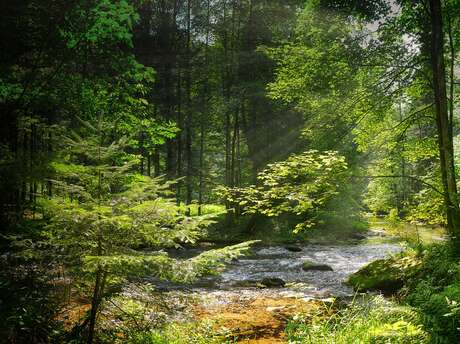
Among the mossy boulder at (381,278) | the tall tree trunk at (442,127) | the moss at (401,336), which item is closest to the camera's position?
the moss at (401,336)

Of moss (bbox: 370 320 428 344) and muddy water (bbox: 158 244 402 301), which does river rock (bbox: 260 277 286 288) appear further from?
moss (bbox: 370 320 428 344)

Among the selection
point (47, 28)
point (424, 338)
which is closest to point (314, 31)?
point (47, 28)

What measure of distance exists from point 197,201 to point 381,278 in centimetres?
674

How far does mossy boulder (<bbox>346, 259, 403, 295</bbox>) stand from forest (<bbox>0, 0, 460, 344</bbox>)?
0.05 meters

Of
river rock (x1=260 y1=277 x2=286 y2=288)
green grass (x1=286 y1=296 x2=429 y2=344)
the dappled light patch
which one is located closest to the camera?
green grass (x1=286 y1=296 x2=429 y2=344)

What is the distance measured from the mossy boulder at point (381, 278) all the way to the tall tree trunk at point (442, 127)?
202cm

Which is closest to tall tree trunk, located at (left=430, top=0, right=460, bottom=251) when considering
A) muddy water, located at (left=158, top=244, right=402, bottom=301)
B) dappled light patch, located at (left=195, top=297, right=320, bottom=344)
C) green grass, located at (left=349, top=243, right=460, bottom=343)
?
green grass, located at (left=349, top=243, right=460, bottom=343)

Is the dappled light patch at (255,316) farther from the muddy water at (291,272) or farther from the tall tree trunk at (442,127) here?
the tall tree trunk at (442,127)

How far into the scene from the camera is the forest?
5.22 meters

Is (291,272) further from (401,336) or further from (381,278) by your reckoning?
(401,336)

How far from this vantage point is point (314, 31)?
13992 millimetres

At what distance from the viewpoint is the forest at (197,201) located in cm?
522

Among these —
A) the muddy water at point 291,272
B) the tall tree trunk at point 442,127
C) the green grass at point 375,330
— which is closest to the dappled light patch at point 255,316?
the muddy water at point 291,272

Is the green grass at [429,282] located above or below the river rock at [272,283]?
above
